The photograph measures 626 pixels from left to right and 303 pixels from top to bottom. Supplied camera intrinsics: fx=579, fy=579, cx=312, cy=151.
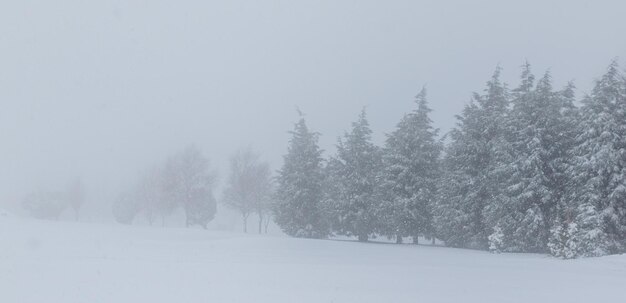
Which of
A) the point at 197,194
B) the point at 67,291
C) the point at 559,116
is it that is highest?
the point at 559,116

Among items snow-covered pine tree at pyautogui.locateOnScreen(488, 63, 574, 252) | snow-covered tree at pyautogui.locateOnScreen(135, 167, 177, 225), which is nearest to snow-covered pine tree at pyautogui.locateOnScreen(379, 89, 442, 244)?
snow-covered pine tree at pyautogui.locateOnScreen(488, 63, 574, 252)

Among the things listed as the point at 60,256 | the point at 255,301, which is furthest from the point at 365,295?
the point at 60,256

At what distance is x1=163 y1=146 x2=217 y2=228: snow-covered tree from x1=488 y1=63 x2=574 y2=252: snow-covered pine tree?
39.8 meters

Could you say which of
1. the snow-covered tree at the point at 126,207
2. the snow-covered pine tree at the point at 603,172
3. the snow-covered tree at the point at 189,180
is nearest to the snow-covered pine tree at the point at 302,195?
the snow-covered tree at the point at 189,180

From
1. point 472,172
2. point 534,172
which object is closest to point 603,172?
point 534,172

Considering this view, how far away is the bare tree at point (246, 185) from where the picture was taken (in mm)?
67438

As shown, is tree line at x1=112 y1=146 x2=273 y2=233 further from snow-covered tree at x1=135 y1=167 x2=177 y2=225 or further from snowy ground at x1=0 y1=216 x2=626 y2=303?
snowy ground at x1=0 y1=216 x2=626 y2=303

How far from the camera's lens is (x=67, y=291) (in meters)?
15.3

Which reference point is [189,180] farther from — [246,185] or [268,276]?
[268,276]

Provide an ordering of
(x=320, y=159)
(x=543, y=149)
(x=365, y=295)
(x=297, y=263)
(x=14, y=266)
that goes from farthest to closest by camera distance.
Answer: (x=320, y=159) → (x=543, y=149) → (x=297, y=263) → (x=14, y=266) → (x=365, y=295)

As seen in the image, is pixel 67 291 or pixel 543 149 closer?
pixel 67 291

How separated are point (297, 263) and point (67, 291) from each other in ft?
33.8

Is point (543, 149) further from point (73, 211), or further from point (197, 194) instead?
point (73, 211)

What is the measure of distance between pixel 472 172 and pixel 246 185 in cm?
3229
